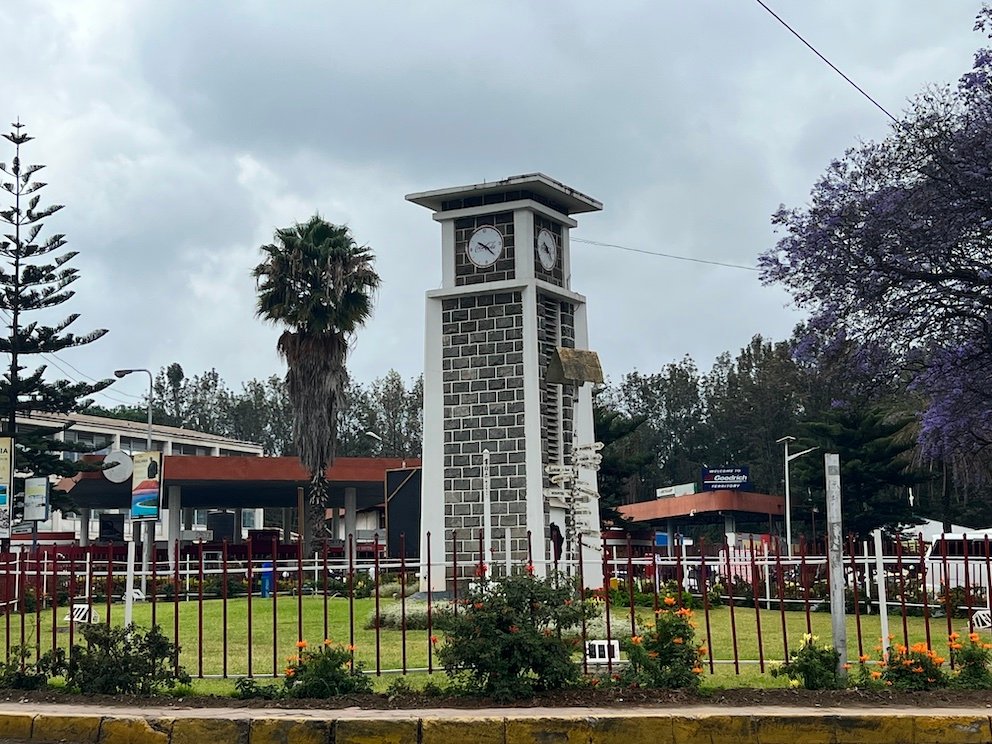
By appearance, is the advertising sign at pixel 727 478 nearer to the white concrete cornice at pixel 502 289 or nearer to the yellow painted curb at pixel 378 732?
the white concrete cornice at pixel 502 289

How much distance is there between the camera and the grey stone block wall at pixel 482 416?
20.7m

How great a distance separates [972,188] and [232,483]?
25.9 metres

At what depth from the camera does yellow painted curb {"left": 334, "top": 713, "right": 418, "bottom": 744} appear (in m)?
7.90

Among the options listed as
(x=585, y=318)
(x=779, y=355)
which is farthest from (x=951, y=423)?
(x=779, y=355)

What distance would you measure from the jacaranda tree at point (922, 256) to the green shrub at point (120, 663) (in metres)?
17.1

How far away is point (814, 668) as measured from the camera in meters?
8.97

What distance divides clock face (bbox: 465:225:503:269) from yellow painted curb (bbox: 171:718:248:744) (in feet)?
45.8

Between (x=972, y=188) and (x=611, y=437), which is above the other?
(x=972, y=188)

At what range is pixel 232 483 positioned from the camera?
40125mm

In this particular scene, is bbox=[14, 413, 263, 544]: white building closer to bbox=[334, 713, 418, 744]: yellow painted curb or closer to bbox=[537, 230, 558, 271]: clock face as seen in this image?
bbox=[537, 230, 558, 271]: clock face

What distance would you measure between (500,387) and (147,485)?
9.39 m

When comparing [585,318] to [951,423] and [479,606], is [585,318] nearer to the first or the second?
[951,423]

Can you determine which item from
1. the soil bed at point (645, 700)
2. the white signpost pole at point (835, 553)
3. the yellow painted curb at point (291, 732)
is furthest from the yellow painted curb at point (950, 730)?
the yellow painted curb at point (291, 732)

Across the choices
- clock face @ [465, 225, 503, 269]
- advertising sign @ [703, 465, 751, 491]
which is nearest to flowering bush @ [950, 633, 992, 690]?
clock face @ [465, 225, 503, 269]
